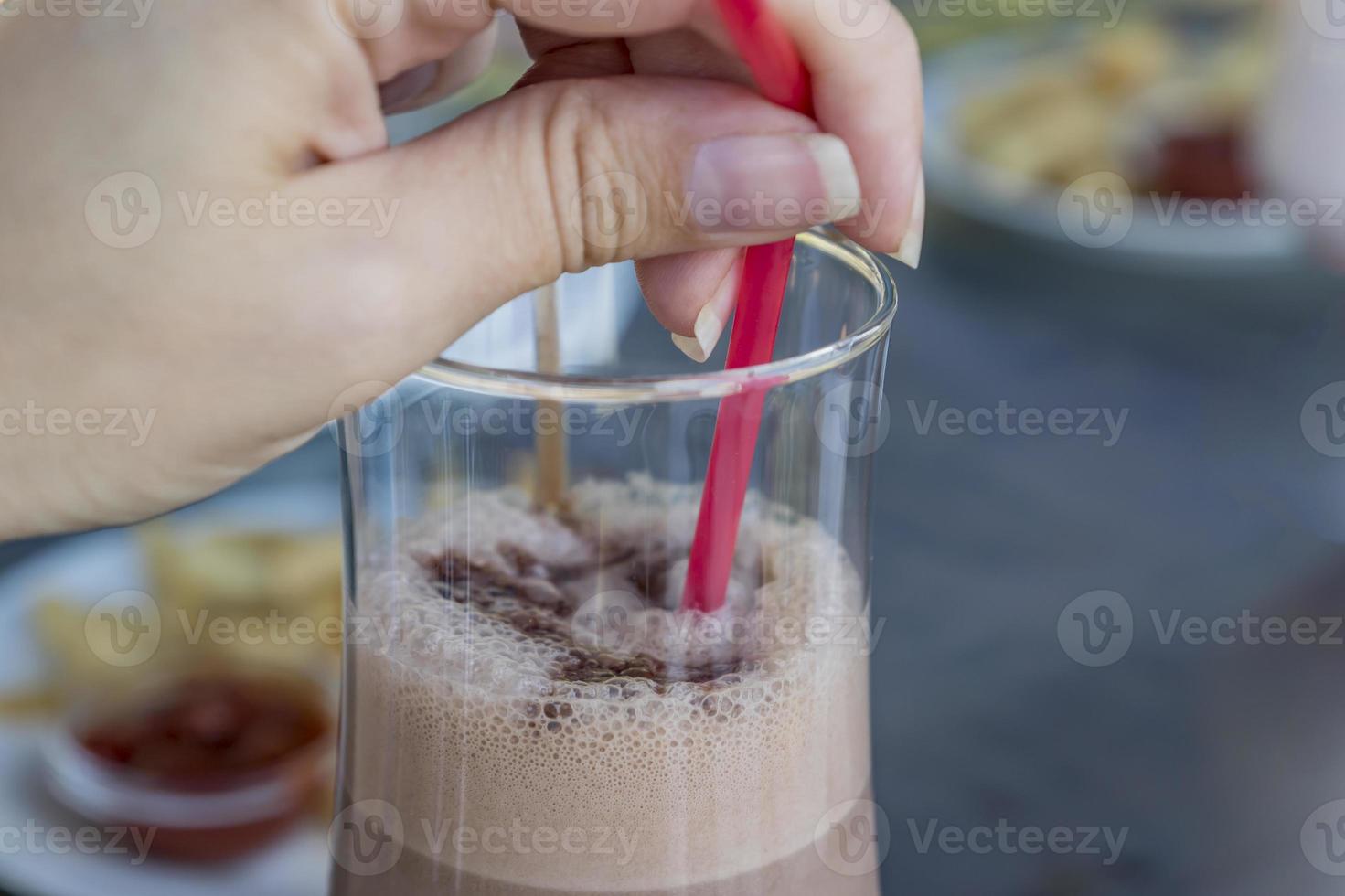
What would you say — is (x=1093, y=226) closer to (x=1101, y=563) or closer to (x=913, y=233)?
(x=1101, y=563)

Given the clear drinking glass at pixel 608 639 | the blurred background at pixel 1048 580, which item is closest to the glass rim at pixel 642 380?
the clear drinking glass at pixel 608 639

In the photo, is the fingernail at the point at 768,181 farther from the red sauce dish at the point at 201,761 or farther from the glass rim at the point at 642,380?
the red sauce dish at the point at 201,761

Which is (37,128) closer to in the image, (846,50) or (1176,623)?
(846,50)

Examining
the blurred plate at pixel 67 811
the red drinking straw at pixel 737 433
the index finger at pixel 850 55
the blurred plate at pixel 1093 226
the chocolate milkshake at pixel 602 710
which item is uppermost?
the index finger at pixel 850 55

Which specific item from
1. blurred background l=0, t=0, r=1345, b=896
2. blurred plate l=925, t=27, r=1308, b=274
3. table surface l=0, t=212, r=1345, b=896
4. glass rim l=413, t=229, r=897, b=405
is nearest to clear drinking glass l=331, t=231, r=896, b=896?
glass rim l=413, t=229, r=897, b=405

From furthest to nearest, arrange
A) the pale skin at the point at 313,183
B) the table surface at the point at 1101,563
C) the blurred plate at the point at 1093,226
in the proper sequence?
the blurred plate at the point at 1093,226 → the table surface at the point at 1101,563 → the pale skin at the point at 313,183

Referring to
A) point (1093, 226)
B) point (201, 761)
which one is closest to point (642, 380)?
point (201, 761)

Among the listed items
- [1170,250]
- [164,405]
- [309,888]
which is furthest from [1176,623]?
[164,405]
